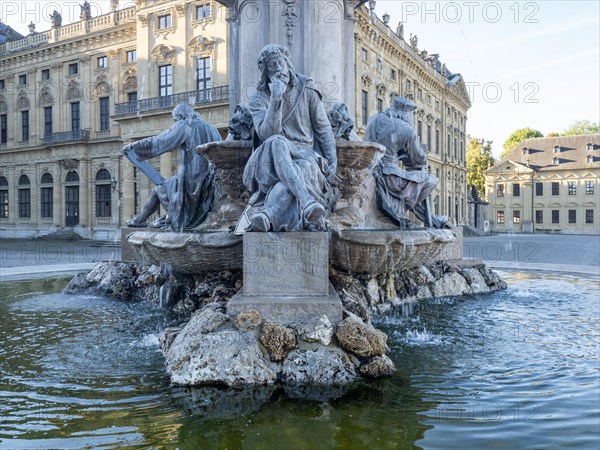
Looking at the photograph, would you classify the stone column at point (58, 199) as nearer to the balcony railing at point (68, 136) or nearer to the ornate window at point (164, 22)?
the balcony railing at point (68, 136)

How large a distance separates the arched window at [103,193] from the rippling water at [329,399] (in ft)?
A: 117

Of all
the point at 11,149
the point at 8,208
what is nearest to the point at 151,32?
the point at 11,149

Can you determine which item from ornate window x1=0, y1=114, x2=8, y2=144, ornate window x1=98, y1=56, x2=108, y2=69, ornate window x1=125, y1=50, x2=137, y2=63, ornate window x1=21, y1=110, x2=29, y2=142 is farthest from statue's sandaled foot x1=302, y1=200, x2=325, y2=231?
ornate window x1=0, y1=114, x2=8, y2=144

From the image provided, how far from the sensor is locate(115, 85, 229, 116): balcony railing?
1176 inches

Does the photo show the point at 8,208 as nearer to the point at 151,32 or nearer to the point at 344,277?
the point at 151,32

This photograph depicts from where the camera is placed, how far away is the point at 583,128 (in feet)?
246

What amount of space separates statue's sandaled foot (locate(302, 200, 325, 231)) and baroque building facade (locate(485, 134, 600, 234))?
6719 cm

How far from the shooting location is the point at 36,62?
42.5 m

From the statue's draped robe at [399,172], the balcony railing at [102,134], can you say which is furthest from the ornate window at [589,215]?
the statue's draped robe at [399,172]

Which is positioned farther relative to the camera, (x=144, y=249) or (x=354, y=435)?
(x=144, y=249)

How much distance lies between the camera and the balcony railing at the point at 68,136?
40.0 meters

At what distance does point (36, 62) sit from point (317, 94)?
147 feet

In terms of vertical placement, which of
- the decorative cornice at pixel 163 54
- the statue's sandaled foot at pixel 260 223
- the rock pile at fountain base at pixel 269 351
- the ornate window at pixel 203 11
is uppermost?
the ornate window at pixel 203 11

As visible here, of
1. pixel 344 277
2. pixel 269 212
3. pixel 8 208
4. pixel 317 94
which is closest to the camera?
pixel 269 212
